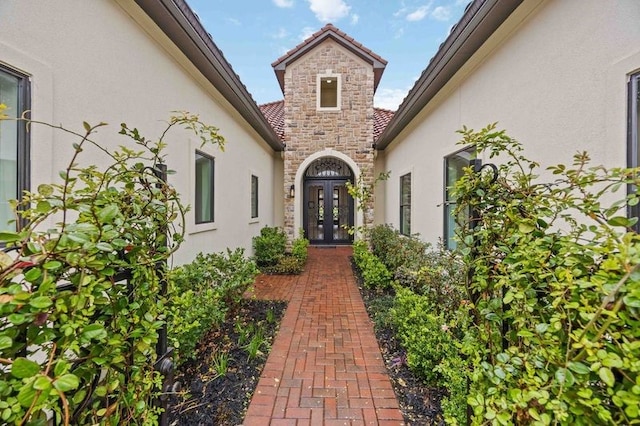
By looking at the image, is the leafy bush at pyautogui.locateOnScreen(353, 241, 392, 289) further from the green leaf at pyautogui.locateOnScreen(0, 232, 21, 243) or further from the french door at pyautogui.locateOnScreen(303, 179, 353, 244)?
the green leaf at pyautogui.locateOnScreen(0, 232, 21, 243)

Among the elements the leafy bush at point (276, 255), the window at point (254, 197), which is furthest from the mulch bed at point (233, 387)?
the window at point (254, 197)

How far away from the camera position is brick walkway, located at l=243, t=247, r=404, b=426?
2531 millimetres

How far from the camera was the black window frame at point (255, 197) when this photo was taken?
27.3 feet

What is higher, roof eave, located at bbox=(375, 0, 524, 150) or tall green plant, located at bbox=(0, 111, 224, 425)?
roof eave, located at bbox=(375, 0, 524, 150)

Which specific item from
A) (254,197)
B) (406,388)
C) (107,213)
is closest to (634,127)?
(406,388)

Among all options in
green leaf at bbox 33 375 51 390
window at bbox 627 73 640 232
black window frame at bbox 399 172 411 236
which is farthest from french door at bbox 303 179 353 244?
green leaf at bbox 33 375 51 390

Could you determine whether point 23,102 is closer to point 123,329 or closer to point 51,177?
point 51,177

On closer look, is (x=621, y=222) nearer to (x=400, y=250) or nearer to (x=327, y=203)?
(x=400, y=250)

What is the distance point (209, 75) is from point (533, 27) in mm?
4533

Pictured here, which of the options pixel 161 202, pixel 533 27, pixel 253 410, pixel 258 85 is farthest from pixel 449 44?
pixel 258 85

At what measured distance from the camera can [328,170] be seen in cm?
1154

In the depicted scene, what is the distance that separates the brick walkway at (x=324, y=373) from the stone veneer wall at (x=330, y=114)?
5.43 metres

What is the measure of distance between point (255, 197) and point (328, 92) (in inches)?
205

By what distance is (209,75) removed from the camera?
4844 millimetres
